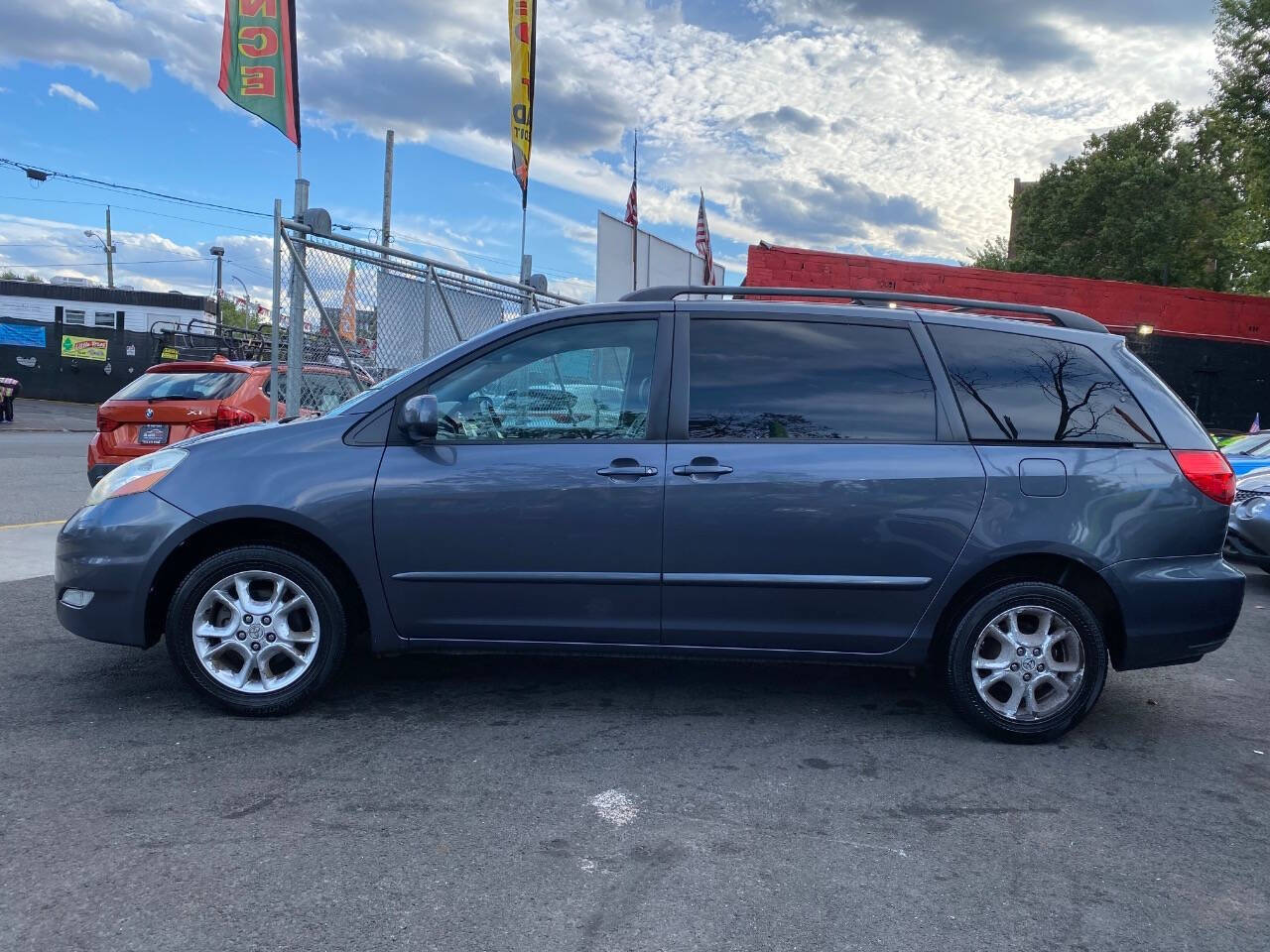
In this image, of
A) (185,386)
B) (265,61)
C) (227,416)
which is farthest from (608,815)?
(265,61)

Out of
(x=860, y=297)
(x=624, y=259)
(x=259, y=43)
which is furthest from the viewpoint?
(x=624, y=259)

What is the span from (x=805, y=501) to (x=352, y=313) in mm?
5002

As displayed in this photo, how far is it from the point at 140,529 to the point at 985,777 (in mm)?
3417

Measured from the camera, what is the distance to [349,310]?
7676 millimetres

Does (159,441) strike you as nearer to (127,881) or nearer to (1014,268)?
(127,881)

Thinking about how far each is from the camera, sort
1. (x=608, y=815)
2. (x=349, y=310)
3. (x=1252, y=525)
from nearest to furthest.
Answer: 1. (x=608, y=815)
2. (x=1252, y=525)
3. (x=349, y=310)

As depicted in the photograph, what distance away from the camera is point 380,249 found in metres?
7.48

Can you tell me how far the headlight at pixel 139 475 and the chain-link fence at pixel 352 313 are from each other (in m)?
3.01

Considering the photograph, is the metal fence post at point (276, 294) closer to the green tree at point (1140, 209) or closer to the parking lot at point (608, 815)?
the parking lot at point (608, 815)

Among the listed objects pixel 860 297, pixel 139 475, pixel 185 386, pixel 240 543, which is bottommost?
pixel 240 543

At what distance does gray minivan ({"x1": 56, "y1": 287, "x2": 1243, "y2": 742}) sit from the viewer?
12.7 ft

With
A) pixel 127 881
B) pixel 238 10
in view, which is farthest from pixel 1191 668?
pixel 238 10

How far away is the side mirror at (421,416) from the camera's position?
3.81 metres

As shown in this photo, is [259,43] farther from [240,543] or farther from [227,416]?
[240,543]
